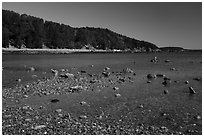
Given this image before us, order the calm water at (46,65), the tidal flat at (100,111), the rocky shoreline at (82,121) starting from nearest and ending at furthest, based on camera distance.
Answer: the rocky shoreline at (82,121) < the tidal flat at (100,111) < the calm water at (46,65)

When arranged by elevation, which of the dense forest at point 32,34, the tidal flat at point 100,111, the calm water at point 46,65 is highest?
the dense forest at point 32,34

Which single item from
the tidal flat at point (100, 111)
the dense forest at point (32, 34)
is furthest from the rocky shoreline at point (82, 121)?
the dense forest at point (32, 34)

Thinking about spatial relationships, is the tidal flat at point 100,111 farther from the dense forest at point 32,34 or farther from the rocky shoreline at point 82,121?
the dense forest at point 32,34

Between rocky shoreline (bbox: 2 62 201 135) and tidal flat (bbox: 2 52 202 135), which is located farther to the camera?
tidal flat (bbox: 2 52 202 135)

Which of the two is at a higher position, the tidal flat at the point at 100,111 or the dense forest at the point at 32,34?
the dense forest at the point at 32,34

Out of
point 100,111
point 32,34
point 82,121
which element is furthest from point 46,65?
point 32,34

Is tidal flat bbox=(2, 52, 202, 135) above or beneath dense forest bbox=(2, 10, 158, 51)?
beneath

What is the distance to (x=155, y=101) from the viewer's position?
16.1 metres

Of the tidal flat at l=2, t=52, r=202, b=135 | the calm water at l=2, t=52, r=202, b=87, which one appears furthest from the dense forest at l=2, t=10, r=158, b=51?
the tidal flat at l=2, t=52, r=202, b=135

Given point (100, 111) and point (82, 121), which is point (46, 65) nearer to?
point (100, 111)

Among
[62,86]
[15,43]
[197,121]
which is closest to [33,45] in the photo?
[15,43]

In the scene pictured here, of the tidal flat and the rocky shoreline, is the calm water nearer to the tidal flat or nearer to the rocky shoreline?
the tidal flat

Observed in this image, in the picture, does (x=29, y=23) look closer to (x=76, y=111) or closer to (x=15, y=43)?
(x=15, y=43)

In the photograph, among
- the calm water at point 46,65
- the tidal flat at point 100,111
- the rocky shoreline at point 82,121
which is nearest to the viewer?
the rocky shoreline at point 82,121
